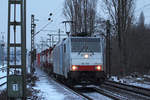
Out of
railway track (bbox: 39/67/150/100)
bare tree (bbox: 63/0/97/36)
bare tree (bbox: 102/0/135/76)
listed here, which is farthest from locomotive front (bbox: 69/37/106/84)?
bare tree (bbox: 63/0/97/36)

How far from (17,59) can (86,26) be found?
2764 centimetres

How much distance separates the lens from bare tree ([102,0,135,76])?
30722 mm

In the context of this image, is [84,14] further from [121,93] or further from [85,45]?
[121,93]

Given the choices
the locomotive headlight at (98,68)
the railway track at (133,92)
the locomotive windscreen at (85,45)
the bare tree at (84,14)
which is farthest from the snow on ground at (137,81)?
the bare tree at (84,14)

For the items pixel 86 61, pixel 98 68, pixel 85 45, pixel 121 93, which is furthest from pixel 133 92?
pixel 85 45

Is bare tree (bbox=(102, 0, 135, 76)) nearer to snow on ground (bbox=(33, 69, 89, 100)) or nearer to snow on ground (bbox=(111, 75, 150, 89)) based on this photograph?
snow on ground (bbox=(111, 75, 150, 89))

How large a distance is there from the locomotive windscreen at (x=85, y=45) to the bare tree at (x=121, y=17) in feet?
41.9

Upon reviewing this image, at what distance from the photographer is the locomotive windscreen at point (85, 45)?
17547mm

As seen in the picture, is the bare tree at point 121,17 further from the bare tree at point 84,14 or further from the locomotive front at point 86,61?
the locomotive front at point 86,61

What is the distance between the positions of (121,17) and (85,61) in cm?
1486

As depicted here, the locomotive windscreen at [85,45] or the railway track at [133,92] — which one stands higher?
the locomotive windscreen at [85,45]

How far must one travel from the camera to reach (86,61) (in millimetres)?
17188

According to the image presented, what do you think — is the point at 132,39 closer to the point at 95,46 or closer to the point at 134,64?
the point at 134,64

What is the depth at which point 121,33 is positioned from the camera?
31.0 meters
